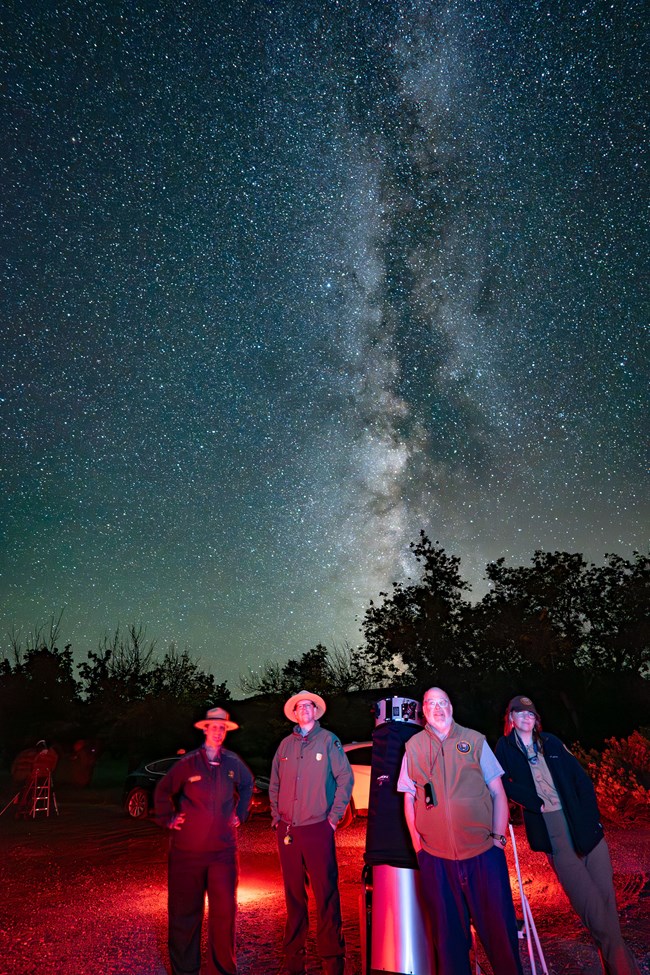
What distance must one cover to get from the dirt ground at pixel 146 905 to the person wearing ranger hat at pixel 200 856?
28.4 inches

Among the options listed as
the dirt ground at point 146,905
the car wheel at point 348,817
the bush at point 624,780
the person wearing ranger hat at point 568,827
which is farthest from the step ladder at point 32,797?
the person wearing ranger hat at point 568,827

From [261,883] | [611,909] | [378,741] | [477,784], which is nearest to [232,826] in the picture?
[378,741]

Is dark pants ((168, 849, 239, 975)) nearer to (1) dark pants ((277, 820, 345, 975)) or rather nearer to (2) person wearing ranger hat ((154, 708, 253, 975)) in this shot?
(2) person wearing ranger hat ((154, 708, 253, 975))

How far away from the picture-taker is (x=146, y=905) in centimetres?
656

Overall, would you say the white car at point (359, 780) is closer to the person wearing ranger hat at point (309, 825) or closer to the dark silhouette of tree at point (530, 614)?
the person wearing ranger hat at point (309, 825)

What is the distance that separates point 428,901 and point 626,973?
131 centimetres

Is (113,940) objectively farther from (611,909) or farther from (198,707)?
(198,707)

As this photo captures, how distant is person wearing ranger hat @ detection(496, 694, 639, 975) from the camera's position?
369 cm

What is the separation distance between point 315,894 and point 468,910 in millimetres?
1354

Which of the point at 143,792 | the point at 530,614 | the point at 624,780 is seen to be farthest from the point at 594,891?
the point at 530,614

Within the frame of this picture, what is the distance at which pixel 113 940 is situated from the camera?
5.38m

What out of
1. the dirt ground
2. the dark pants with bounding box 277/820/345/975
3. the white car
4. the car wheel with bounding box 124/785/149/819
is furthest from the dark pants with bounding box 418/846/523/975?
the car wheel with bounding box 124/785/149/819

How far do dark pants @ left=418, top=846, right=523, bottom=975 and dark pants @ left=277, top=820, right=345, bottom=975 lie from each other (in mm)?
1175

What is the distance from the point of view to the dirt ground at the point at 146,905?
478cm
